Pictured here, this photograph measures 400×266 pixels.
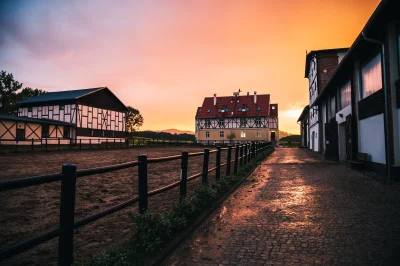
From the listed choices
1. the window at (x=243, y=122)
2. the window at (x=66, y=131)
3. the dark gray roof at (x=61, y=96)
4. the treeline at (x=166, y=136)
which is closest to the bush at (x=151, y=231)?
the dark gray roof at (x=61, y=96)

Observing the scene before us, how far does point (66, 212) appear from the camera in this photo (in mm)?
2465

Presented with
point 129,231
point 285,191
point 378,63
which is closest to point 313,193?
point 285,191

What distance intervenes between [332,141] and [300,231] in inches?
586

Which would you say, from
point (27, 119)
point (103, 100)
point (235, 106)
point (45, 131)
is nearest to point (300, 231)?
point (27, 119)

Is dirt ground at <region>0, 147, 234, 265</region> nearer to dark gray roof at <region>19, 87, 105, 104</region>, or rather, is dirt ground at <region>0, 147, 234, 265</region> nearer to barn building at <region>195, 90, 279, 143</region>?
dark gray roof at <region>19, 87, 105, 104</region>

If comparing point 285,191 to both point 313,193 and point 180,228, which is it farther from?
point 180,228

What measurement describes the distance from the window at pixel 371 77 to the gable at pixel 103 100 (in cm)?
3143

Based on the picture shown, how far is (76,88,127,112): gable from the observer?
34.1 metres

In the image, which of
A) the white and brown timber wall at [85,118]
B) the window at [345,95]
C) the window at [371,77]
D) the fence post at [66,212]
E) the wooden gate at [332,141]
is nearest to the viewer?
the fence post at [66,212]

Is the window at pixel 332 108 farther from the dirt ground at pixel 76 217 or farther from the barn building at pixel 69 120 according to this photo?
the barn building at pixel 69 120

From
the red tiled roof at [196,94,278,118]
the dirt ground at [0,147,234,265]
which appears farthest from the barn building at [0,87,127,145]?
the dirt ground at [0,147,234,265]

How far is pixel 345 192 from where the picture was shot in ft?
22.7

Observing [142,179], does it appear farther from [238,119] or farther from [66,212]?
[238,119]

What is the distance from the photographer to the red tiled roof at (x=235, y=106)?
50922 mm
